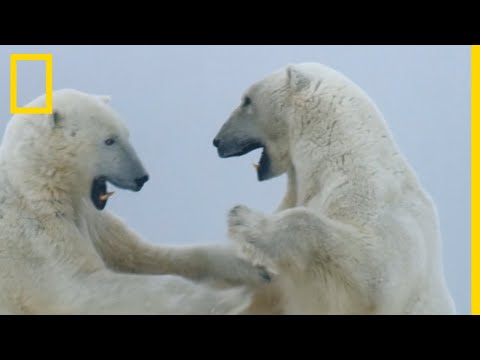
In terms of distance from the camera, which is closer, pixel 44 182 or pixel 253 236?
pixel 253 236

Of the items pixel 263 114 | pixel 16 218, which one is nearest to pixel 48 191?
pixel 16 218

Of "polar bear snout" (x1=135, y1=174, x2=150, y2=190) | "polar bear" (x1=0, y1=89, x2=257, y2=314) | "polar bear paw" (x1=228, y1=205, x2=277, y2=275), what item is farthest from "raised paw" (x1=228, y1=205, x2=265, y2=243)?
"polar bear snout" (x1=135, y1=174, x2=150, y2=190)

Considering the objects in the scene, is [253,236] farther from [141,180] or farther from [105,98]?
[105,98]

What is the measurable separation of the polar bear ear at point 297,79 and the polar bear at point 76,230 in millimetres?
873

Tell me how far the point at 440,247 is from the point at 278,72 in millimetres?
1240

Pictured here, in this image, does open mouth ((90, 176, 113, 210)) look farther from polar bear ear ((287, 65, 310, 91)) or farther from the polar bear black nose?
polar bear ear ((287, 65, 310, 91))

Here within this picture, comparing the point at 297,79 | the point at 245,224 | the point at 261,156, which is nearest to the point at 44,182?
the point at 245,224

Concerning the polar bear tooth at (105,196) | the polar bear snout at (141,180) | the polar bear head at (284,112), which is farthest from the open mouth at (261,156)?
the polar bear tooth at (105,196)

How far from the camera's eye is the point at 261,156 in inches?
218

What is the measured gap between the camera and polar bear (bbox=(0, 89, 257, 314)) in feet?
15.5

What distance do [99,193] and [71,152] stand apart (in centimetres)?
26

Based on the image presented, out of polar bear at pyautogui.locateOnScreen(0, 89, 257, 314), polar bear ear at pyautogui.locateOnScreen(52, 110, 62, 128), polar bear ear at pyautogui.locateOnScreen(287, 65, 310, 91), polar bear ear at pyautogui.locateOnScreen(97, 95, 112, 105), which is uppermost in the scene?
polar bear ear at pyautogui.locateOnScreen(287, 65, 310, 91)

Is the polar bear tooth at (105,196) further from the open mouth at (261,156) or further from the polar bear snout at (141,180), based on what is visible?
the open mouth at (261,156)

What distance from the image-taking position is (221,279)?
16.9ft
